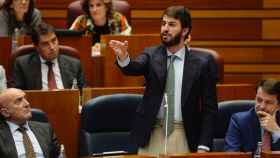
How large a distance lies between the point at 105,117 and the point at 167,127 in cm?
42

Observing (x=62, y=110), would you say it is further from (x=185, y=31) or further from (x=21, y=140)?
(x=185, y=31)

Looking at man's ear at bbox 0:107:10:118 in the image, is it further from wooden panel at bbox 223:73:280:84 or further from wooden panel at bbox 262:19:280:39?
wooden panel at bbox 262:19:280:39

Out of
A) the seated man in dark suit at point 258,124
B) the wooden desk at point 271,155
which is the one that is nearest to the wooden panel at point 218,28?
the seated man in dark suit at point 258,124

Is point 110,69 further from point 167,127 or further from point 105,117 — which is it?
point 167,127

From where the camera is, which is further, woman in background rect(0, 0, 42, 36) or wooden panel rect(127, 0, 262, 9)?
wooden panel rect(127, 0, 262, 9)

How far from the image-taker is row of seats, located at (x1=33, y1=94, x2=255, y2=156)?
2658mm

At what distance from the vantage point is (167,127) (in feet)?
7.55

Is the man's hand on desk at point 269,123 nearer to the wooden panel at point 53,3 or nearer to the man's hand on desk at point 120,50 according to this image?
the man's hand on desk at point 120,50

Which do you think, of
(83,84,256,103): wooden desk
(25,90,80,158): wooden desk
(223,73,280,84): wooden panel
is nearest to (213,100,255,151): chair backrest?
(83,84,256,103): wooden desk

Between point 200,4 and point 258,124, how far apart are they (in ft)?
6.35

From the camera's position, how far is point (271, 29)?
4250 mm

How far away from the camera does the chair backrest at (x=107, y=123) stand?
266 cm

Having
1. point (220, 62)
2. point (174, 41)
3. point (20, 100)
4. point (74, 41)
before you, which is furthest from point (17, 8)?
point (174, 41)

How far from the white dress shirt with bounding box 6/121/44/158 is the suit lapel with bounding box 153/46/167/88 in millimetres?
433
